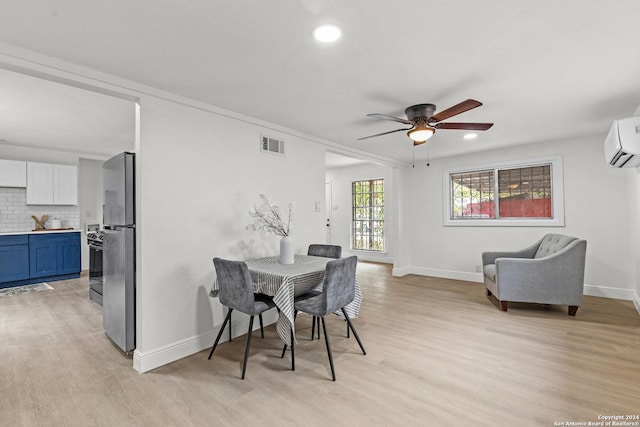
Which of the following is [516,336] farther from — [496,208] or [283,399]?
[496,208]

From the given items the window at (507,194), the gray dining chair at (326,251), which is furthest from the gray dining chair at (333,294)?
the window at (507,194)

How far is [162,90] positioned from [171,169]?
67 cm

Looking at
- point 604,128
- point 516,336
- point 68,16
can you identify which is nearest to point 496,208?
point 604,128

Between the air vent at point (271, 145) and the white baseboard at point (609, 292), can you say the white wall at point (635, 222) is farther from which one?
the air vent at point (271, 145)

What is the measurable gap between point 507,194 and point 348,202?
3.90 metres

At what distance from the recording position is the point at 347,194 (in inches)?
333

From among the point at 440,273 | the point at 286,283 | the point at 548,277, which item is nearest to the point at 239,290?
the point at 286,283

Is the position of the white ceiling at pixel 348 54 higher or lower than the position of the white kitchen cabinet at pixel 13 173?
higher

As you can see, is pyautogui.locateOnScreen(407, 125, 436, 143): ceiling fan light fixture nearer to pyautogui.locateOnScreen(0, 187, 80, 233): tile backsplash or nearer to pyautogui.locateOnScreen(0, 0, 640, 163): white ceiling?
pyautogui.locateOnScreen(0, 0, 640, 163): white ceiling

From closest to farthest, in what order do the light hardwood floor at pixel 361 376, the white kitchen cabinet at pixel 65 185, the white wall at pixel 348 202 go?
the light hardwood floor at pixel 361 376 < the white kitchen cabinet at pixel 65 185 < the white wall at pixel 348 202

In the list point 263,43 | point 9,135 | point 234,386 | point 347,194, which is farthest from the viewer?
point 347,194

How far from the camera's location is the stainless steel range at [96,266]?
4.09 metres

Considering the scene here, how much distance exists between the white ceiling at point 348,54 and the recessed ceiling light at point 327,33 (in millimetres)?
49

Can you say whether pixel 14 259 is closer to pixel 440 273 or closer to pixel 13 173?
pixel 13 173
